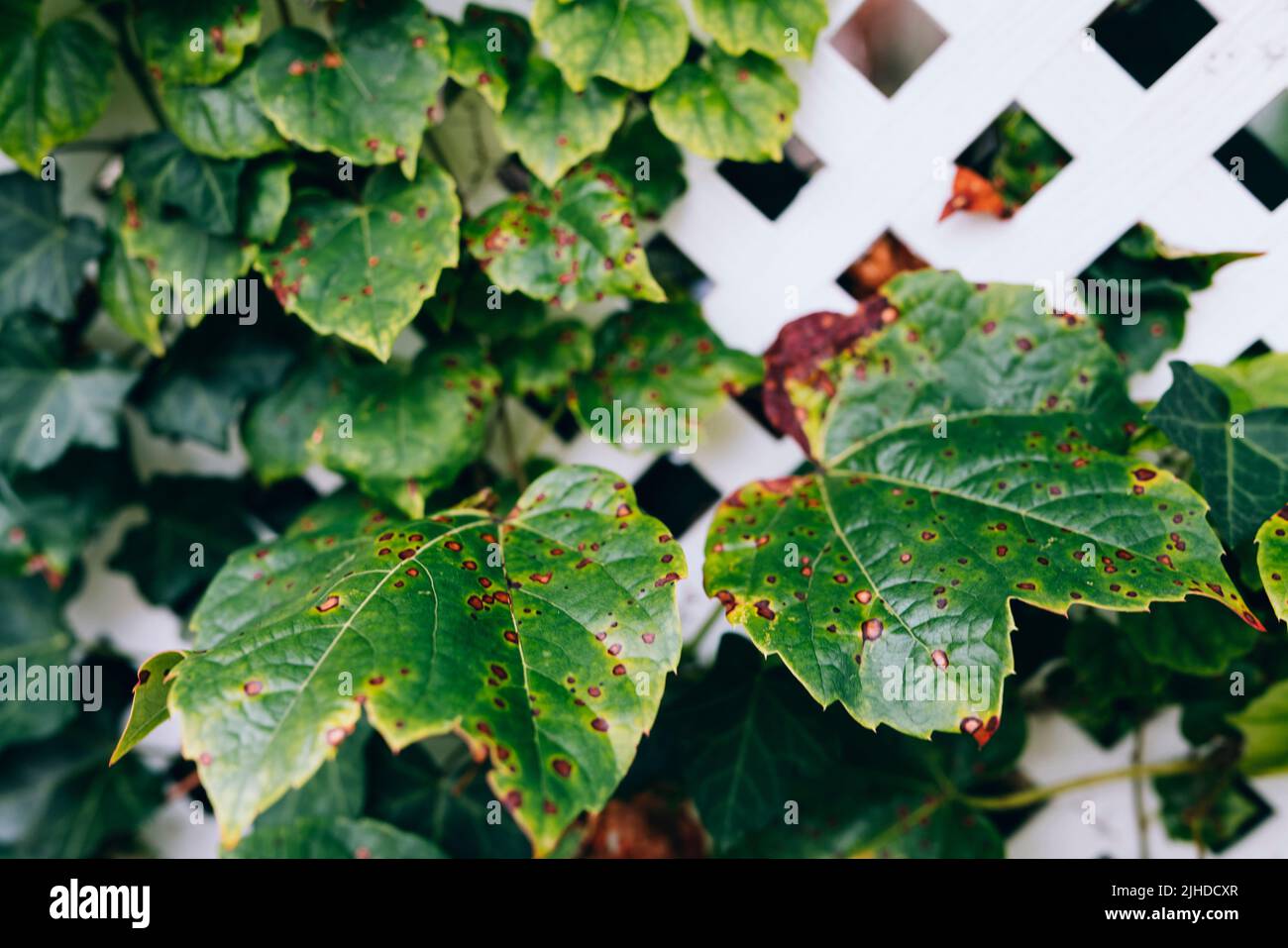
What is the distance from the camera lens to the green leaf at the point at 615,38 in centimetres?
113

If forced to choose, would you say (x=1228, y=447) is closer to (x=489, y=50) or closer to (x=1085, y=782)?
(x=1085, y=782)

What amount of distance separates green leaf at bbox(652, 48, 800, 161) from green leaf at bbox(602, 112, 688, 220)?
→ 7cm

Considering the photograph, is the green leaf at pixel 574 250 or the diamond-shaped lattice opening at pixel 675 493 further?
the diamond-shaped lattice opening at pixel 675 493

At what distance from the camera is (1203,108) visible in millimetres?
1148

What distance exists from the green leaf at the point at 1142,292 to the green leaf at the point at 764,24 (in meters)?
0.52

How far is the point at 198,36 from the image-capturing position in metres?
1.16

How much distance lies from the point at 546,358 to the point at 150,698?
70 cm

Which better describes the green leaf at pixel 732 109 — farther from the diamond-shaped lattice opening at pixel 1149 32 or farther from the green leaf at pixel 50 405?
the green leaf at pixel 50 405

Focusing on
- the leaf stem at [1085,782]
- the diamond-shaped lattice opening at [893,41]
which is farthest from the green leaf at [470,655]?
the diamond-shaped lattice opening at [893,41]

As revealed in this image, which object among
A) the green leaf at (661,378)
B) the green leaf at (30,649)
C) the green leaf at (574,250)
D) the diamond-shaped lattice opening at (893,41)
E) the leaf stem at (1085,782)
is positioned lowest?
the leaf stem at (1085,782)

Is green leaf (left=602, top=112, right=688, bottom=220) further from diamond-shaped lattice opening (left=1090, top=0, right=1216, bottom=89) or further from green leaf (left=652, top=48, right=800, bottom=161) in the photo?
diamond-shaped lattice opening (left=1090, top=0, right=1216, bottom=89)

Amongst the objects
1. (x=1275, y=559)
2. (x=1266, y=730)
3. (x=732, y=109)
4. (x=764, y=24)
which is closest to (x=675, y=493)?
(x=732, y=109)

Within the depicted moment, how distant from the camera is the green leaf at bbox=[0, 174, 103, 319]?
1344 mm

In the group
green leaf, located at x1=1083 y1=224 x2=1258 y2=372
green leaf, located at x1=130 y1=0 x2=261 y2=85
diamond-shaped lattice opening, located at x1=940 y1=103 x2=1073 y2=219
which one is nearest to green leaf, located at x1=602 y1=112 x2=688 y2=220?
diamond-shaped lattice opening, located at x1=940 y1=103 x2=1073 y2=219
